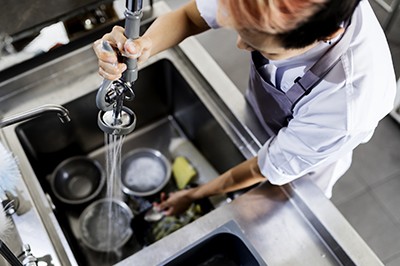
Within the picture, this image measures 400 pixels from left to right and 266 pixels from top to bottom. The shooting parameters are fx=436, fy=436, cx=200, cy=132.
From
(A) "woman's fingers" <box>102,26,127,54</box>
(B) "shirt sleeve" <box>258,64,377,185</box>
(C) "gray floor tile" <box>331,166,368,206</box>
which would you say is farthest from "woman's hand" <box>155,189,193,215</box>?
(C) "gray floor tile" <box>331,166,368,206</box>

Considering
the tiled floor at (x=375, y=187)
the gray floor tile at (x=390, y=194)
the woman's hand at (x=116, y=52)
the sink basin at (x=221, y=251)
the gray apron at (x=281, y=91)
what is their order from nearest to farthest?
the woman's hand at (x=116, y=52) < the gray apron at (x=281, y=91) < the sink basin at (x=221, y=251) < the tiled floor at (x=375, y=187) < the gray floor tile at (x=390, y=194)

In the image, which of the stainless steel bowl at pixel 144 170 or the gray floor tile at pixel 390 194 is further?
the gray floor tile at pixel 390 194

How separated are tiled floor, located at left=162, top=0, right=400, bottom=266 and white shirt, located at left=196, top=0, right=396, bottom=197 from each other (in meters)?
0.74

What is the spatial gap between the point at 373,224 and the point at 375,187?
0.19 m

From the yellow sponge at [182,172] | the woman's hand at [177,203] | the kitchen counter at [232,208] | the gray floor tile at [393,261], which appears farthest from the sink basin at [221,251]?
the gray floor tile at [393,261]

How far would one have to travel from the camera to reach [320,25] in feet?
2.24

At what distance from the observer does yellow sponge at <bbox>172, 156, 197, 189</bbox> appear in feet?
4.66

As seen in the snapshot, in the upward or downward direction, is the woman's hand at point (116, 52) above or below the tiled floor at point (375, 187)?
above

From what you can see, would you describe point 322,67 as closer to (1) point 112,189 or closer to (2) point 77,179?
(1) point 112,189

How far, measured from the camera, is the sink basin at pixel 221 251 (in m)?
0.98

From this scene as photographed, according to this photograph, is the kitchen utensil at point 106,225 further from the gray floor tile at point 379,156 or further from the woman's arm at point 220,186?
the gray floor tile at point 379,156

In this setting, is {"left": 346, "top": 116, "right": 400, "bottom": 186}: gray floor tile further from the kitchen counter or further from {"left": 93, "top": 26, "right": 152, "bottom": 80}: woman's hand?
{"left": 93, "top": 26, "right": 152, "bottom": 80}: woman's hand

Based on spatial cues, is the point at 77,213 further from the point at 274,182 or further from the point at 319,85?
the point at 319,85

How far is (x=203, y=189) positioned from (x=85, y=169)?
0.43 metres
